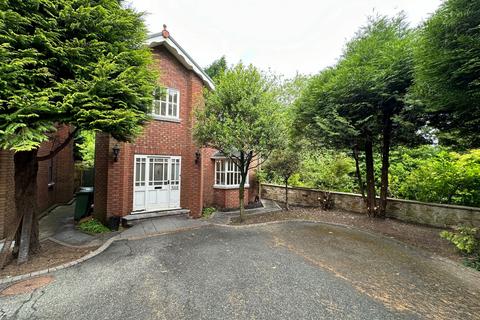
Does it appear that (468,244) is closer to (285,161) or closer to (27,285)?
(285,161)

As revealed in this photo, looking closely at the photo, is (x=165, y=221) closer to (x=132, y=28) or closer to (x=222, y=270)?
(x=222, y=270)

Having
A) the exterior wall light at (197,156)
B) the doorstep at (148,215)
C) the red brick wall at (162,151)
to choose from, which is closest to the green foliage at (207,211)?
the red brick wall at (162,151)

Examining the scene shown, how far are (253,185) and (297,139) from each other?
4474 millimetres

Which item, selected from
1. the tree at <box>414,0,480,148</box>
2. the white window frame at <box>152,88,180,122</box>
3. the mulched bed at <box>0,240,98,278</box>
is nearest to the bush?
the tree at <box>414,0,480,148</box>

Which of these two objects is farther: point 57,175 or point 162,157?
point 57,175

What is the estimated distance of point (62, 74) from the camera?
168 inches

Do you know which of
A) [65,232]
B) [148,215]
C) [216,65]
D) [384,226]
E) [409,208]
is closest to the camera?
[65,232]

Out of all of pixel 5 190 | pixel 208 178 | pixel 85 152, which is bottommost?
pixel 5 190

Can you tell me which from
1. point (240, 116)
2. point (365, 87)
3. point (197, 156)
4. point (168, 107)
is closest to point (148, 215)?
point (197, 156)

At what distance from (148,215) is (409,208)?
10.1m

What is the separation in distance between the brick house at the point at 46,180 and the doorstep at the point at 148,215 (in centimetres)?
295

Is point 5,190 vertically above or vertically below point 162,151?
below

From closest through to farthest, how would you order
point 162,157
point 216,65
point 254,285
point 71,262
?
point 254,285
point 71,262
point 162,157
point 216,65

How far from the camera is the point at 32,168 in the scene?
15.7 feet
